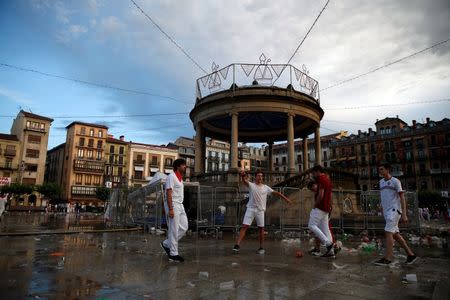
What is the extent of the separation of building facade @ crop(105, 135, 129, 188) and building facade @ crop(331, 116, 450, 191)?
53.8 m

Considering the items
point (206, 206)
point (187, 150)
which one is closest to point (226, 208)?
point (206, 206)

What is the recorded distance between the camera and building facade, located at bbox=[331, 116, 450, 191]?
6975 cm

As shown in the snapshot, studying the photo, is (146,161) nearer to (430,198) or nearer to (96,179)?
(96,179)

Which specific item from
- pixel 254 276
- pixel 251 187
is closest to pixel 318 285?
pixel 254 276

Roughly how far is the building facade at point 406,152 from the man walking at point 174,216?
66.5 metres

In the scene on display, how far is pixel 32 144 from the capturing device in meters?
73.0

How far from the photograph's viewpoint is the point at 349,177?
62.8ft

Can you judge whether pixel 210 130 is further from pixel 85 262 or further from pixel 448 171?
pixel 448 171

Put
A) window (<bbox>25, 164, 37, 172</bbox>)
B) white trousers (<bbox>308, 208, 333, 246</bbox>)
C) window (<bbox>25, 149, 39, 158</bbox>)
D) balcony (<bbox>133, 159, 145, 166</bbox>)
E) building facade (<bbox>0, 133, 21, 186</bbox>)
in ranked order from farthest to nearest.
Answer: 1. balcony (<bbox>133, 159, 145, 166</bbox>)
2. window (<bbox>25, 149, 39, 158</bbox>)
3. window (<bbox>25, 164, 37, 172</bbox>)
4. building facade (<bbox>0, 133, 21, 186</bbox>)
5. white trousers (<bbox>308, 208, 333, 246</bbox>)

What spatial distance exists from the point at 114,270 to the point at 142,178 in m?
81.5

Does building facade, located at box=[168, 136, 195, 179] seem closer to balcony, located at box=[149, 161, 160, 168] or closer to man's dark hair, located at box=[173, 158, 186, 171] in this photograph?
balcony, located at box=[149, 161, 160, 168]

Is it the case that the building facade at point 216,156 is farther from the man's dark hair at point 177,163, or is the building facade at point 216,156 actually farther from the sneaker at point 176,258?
the sneaker at point 176,258

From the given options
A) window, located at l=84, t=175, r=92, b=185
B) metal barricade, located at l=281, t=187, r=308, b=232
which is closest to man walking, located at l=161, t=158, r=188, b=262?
metal barricade, located at l=281, t=187, r=308, b=232

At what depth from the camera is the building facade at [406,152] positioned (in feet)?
229
